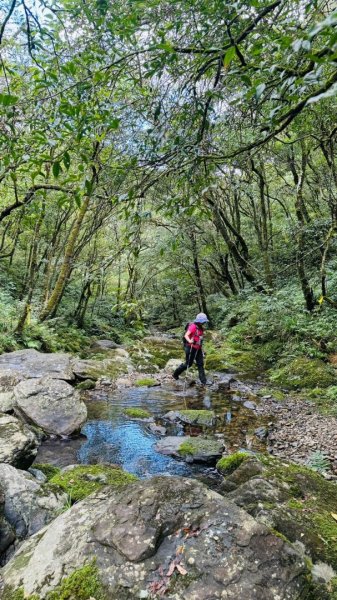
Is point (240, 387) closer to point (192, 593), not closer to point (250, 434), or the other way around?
point (250, 434)

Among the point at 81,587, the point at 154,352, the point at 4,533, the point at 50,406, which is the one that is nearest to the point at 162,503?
the point at 81,587

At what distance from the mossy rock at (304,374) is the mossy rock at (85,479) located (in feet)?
24.1

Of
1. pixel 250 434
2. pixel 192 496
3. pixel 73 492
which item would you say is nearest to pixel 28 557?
pixel 192 496

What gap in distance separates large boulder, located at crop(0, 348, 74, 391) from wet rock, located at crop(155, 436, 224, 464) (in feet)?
13.9

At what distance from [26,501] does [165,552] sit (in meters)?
2.44

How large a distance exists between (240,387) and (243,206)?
1650 centimetres

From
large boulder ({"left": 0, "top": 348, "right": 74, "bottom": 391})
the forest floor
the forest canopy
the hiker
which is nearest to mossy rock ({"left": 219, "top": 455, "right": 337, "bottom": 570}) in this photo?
the forest floor

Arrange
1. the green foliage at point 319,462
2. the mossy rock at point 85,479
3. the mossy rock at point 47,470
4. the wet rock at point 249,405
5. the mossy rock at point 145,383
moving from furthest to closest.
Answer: the mossy rock at point 145,383
the wet rock at point 249,405
the green foliage at point 319,462
the mossy rock at point 47,470
the mossy rock at point 85,479

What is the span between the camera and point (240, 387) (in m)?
12.1

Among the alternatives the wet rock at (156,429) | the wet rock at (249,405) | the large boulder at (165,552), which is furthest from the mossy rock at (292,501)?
the wet rock at (249,405)

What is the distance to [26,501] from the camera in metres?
4.29

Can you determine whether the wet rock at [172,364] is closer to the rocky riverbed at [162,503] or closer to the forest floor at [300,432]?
the rocky riverbed at [162,503]

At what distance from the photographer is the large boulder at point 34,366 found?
34.2ft

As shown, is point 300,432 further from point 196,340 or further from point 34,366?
point 34,366
